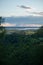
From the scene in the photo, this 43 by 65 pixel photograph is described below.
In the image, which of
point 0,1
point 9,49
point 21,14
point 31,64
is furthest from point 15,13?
point 31,64

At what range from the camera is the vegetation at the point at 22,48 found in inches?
117

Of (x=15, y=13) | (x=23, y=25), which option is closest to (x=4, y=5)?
(x=15, y=13)

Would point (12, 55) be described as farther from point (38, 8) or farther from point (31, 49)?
point (38, 8)

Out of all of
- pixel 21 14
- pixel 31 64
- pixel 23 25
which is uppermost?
pixel 21 14

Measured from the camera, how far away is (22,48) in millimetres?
3008

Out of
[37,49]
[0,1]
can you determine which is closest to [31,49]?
[37,49]

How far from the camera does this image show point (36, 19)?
304 centimetres

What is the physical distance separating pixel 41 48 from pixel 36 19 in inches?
22.4

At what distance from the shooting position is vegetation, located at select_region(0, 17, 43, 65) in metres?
2.96

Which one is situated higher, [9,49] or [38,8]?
[38,8]

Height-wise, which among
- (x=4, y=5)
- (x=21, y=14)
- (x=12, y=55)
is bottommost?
(x=12, y=55)

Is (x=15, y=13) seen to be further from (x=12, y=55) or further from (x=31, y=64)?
(x=31, y=64)

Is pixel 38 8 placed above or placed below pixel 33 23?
above

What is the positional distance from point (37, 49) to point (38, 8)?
2.61ft
